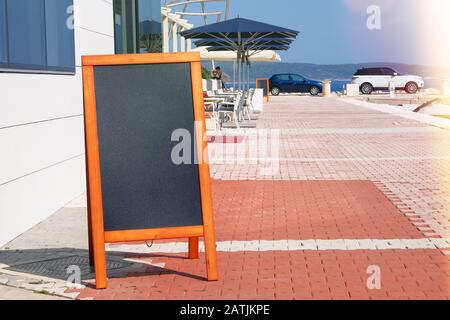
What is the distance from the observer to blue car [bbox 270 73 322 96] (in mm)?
55094

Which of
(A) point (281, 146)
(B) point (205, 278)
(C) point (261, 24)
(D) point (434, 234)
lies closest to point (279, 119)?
(C) point (261, 24)

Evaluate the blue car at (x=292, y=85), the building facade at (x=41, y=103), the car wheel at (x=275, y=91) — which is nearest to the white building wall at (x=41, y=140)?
the building facade at (x=41, y=103)

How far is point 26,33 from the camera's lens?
8.76 m

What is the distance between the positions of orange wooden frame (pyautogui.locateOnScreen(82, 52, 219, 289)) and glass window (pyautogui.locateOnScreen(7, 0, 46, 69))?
6.76 feet

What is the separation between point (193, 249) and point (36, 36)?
10.7ft

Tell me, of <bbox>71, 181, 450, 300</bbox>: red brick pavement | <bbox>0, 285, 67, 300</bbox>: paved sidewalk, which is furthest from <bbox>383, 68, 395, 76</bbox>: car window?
<bbox>0, 285, 67, 300</bbox>: paved sidewalk

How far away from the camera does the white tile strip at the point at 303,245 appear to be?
7504mm

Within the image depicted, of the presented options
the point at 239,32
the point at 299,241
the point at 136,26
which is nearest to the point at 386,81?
the point at 239,32

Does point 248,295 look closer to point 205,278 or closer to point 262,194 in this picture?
point 205,278

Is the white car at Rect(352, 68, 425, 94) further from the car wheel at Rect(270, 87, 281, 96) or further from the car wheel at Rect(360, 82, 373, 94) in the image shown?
the car wheel at Rect(270, 87, 281, 96)

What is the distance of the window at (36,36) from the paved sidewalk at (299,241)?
1547 mm

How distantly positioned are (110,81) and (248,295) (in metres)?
1.76

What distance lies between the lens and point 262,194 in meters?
10.7

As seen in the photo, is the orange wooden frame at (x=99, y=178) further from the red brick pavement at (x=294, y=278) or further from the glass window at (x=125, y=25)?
the glass window at (x=125, y=25)
